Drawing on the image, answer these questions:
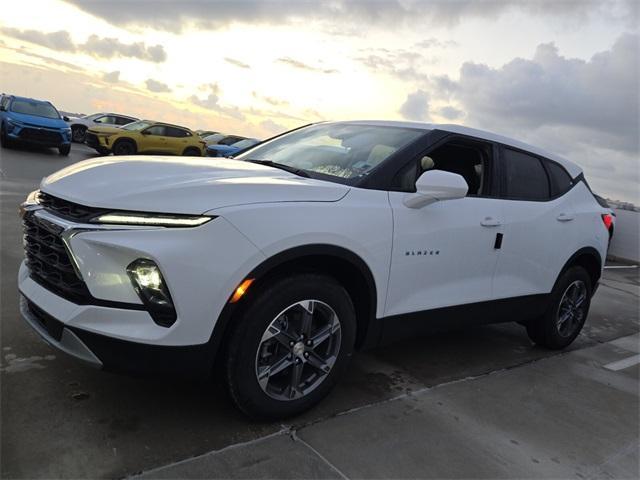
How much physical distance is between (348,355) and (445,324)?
2.95 feet

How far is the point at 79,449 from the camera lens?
2.43 metres

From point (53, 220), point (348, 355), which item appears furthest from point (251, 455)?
point (53, 220)

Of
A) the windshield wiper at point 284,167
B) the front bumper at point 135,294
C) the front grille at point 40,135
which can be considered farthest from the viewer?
the front grille at point 40,135

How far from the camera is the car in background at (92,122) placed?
77.9 feet

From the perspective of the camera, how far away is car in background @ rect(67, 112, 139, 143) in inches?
935

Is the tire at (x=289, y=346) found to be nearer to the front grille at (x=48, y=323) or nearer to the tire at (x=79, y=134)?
the front grille at (x=48, y=323)

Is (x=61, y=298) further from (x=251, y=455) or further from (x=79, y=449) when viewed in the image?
(x=251, y=455)

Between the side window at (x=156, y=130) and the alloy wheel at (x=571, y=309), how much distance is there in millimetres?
17814

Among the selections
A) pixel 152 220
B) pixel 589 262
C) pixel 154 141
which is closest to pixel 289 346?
pixel 152 220

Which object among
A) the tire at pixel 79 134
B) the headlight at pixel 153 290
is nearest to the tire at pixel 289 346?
the headlight at pixel 153 290

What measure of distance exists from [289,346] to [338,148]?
57.7 inches

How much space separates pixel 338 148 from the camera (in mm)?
3609

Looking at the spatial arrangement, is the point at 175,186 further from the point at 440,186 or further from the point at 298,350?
the point at 440,186

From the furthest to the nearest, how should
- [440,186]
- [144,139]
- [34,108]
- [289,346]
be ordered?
[144,139], [34,108], [440,186], [289,346]
